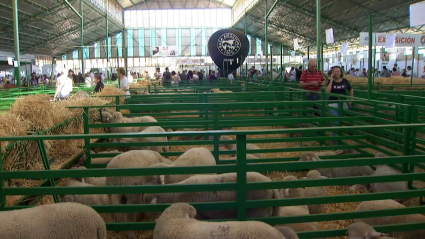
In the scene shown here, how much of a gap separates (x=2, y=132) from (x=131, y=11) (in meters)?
48.5

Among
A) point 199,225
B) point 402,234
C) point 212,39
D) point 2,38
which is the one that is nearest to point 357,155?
point 402,234

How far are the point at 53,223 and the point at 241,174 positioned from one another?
1.48 m

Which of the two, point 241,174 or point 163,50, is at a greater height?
point 163,50

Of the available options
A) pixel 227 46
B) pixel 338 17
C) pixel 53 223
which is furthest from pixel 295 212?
pixel 338 17

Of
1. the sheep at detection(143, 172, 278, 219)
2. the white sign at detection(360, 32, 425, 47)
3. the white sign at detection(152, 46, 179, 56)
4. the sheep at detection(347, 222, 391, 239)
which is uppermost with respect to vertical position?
the white sign at detection(152, 46, 179, 56)

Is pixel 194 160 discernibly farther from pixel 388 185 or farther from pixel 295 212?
pixel 388 185

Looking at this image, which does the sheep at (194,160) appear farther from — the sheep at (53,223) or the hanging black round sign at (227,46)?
the hanging black round sign at (227,46)

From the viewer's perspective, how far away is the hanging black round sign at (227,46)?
1741 cm

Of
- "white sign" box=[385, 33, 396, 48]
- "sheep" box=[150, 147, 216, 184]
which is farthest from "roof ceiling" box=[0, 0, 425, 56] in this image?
"sheep" box=[150, 147, 216, 184]

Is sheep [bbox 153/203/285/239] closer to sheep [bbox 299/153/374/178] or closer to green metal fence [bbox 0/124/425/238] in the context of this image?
green metal fence [bbox 0/124/425/238]

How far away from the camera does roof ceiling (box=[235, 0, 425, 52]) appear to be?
24781mm

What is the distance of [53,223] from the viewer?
2664mm

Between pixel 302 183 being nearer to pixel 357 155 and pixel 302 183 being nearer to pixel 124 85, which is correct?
pixel 357 155

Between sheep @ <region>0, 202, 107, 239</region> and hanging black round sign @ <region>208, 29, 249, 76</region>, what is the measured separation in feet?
50.2
